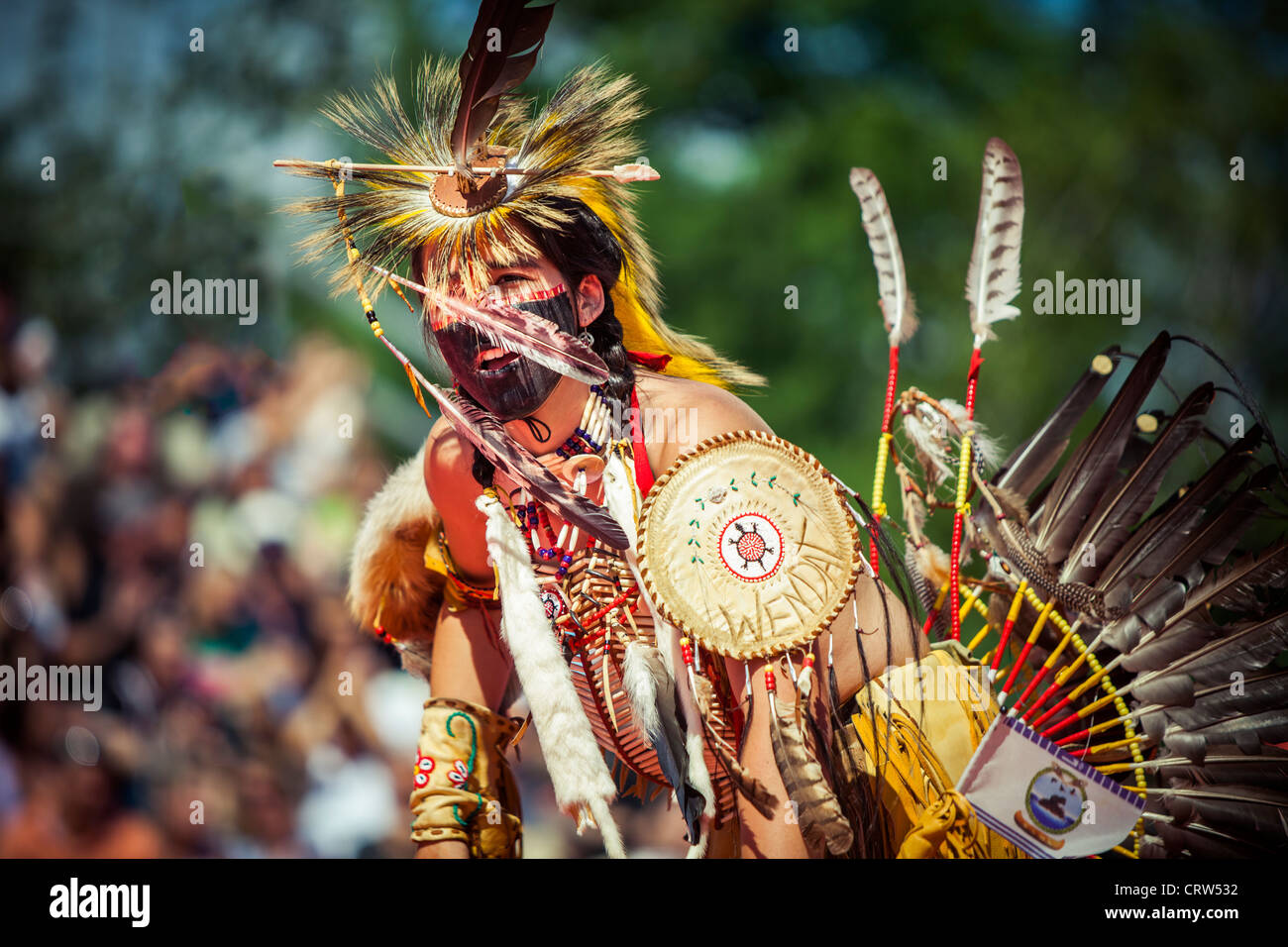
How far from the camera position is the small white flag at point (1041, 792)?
2.09 m

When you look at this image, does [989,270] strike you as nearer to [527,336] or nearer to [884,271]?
[884,271]

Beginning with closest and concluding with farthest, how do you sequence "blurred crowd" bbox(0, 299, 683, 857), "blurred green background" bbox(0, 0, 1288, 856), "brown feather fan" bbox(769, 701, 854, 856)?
1. "brown feather fan" bbox(769, 701, 854, 856)
2. "blurred green background" bbox(0, 0, 1288, 856)
3. "blurred crowd" bbox(0, 299, 683, 857)

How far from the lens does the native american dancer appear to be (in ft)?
6.67

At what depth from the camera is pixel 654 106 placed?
2535mm

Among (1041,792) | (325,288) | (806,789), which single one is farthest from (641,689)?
(325,288)

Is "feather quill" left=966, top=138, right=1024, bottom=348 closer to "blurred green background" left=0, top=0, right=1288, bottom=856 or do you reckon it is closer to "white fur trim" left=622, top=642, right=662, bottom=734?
"blurred green background" left=0, top=0, right=1288, bottom=856

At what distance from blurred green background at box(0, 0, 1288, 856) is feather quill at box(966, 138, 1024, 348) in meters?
0.34

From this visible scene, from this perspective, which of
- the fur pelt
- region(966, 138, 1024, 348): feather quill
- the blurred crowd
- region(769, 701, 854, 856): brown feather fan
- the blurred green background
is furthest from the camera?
the blurred crowd

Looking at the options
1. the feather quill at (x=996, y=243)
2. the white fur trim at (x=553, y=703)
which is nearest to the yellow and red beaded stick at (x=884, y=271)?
the feather quill at (x=996, y=243)

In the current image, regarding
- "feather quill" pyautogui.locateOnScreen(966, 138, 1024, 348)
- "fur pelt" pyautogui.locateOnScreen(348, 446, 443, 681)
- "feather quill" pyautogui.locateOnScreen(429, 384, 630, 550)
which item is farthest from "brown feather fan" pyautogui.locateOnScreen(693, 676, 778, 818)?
"feather quill" pyautogui.locateOnScreen(966, 138, 1024, 348)
